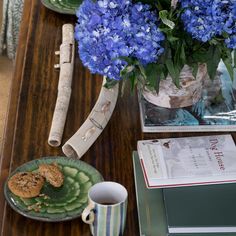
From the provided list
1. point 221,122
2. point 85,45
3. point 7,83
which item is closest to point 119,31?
point 85,45

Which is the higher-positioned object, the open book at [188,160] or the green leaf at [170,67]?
the green leaf at [170,67]

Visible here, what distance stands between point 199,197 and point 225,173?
6 centimetres

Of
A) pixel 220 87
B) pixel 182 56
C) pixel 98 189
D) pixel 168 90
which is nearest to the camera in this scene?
pixel 98 189

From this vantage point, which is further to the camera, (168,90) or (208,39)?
(168,90)

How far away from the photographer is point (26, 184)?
0.89 m

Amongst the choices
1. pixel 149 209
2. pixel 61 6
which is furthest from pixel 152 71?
pixel 61 6

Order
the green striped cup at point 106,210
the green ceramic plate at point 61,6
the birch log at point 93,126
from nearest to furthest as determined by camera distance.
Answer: the green striped cup at point 106,210
the birch log at point 93,126
the green ceramic plate at point 61,6

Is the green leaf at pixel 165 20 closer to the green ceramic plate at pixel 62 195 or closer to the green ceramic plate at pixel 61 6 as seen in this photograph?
the green ceramic plate at pixel 62 195

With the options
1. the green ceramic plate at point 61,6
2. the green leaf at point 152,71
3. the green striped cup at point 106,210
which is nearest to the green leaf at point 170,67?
the green leaf at point 152,71

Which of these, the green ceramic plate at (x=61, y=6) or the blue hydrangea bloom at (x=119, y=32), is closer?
the blue hydrangea bloom at (x=119, y=32)

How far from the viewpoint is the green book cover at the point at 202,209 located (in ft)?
2.77

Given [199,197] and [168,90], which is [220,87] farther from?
[199,197]

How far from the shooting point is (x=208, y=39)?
2.93 ft

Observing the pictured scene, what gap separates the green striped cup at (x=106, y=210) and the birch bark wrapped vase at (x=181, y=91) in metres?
0.29
